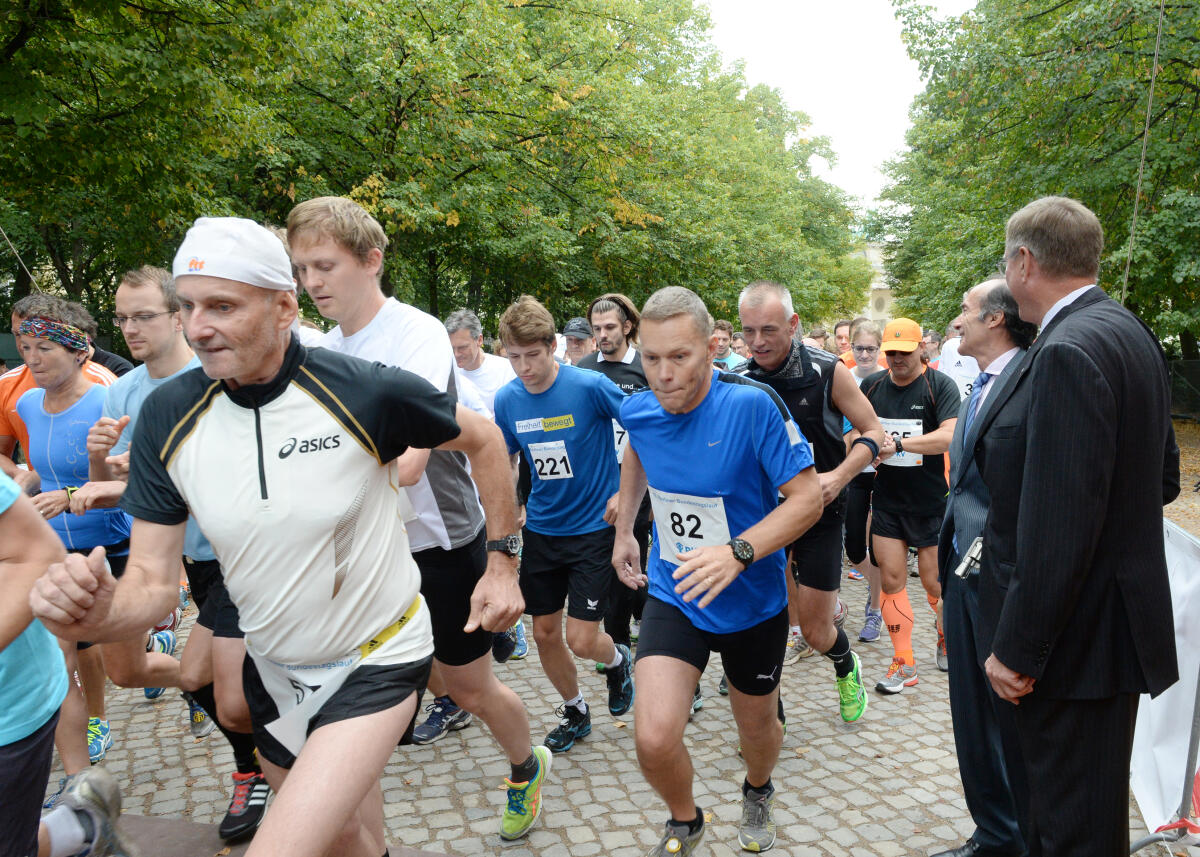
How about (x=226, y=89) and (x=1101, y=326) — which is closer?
(x=1101, y=326)

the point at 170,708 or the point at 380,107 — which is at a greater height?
the point at 380,107

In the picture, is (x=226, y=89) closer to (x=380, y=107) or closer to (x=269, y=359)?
(x=380, y=107)

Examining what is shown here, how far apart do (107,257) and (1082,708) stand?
24.8 metres

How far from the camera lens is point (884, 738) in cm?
486

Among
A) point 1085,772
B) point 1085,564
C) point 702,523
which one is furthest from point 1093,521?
point 702,523

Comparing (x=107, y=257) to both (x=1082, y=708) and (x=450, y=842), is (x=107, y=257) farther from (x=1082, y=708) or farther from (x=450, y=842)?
(x=1082, y=708)

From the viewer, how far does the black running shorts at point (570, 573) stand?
15.4ft

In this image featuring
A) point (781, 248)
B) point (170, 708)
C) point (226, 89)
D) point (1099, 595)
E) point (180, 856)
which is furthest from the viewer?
point (781, 248)

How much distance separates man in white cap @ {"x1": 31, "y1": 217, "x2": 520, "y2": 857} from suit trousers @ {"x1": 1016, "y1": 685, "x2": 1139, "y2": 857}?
6.24 feet

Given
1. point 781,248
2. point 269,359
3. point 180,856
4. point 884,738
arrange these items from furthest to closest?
point 781,248 < point 884,738 < point 180,856 < point 269,359

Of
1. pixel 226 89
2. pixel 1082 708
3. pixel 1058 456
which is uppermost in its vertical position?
pixel 226 89

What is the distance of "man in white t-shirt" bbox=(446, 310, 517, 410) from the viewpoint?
7.58 m

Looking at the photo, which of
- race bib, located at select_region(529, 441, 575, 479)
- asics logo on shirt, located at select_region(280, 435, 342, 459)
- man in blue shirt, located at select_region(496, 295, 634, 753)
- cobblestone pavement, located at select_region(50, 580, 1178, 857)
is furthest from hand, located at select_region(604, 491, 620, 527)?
asics logo on shirt, located at select_region(280, 435, 342, 459)

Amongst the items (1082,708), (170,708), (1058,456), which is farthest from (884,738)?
(170,708)
